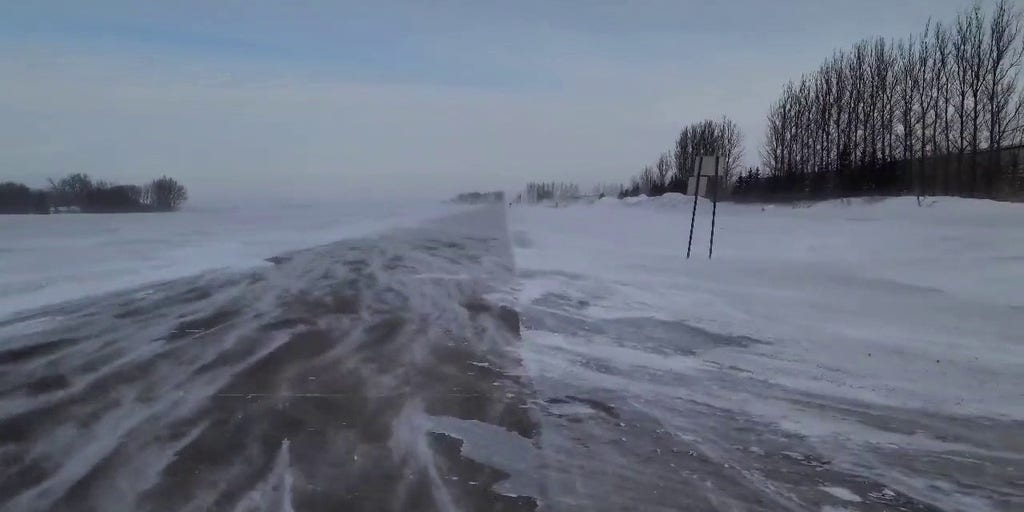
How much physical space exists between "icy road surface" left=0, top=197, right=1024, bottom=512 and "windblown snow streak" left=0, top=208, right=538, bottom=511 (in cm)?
3

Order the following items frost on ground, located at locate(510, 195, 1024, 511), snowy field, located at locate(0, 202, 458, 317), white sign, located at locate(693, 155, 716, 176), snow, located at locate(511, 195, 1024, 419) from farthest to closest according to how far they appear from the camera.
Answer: white sign, located at locate(693, 155, 716, 176)
snowy field, located at locate(0, 202, 458, 317)
snow, located at locate(511, 195, 1024, 419)
frost on ground, located at locate(510, 195, 1024, 511)

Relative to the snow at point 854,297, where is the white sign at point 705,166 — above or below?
above

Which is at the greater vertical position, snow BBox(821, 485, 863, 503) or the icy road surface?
the icy road surface

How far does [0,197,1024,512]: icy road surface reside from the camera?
5219mm

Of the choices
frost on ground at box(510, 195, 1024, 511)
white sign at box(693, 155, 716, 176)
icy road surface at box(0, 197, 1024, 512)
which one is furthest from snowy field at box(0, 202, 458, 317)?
white sign at box(693, 155, 716, 176)

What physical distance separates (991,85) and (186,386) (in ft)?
160

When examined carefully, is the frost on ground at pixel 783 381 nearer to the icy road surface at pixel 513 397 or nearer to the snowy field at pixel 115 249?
the icy road surface at pixel 513 397

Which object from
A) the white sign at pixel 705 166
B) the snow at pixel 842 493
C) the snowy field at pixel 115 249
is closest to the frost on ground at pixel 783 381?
the snow at pixel 842 493

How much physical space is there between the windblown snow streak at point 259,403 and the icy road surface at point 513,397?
3 cm

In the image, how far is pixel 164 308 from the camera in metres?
12.2

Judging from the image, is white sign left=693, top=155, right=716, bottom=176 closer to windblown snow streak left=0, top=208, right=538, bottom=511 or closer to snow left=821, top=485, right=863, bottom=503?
windblown snow streak left=0, top=208, right=538, bottom=511

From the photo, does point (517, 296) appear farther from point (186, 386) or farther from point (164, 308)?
point (186, 386)

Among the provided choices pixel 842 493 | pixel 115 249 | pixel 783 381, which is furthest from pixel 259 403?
pixel 115 249

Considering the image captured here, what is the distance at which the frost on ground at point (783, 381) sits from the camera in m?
5.46
